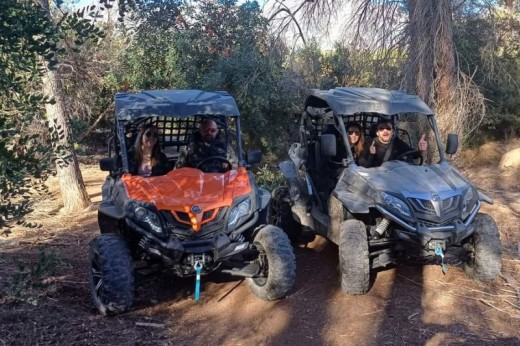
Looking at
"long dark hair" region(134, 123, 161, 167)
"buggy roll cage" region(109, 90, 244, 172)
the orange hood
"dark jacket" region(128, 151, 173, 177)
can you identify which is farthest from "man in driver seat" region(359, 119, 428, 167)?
"long dark hair" region(134, 123, 161, 167)

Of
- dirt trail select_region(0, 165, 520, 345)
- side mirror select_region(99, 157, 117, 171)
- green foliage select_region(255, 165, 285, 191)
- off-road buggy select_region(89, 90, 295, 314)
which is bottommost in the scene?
dirt trail select_region(0, 165, 520, 345)

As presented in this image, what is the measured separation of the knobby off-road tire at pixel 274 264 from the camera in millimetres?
5070

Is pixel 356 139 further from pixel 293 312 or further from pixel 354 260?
pixel 293 312

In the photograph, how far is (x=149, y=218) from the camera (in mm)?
4941

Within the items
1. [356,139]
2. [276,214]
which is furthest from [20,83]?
[276,214]

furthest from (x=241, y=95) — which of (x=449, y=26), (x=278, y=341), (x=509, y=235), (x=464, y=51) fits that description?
(x=278, y=341)

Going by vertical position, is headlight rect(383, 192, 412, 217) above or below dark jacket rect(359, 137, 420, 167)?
below

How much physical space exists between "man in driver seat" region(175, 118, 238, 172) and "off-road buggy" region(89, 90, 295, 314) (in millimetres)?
94

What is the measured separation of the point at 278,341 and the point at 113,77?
10.7 m

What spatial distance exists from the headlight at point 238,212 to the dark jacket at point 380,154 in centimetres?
168

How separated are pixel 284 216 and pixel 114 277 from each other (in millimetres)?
2905

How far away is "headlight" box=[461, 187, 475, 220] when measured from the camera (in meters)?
5.44

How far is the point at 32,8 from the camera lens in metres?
3.54

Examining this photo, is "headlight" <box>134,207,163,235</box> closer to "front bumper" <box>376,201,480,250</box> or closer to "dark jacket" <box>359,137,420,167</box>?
"front bumper" <box>376,201,480,250</box>
